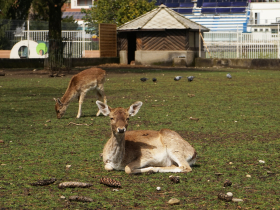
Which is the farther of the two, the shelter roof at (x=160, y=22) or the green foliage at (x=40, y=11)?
the shelter roof at (x=160, y=22)

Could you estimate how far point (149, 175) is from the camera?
227 inches

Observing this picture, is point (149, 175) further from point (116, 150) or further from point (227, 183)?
point (227, 183)

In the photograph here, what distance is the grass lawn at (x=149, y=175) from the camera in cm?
483

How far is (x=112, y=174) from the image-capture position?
5.80 meters

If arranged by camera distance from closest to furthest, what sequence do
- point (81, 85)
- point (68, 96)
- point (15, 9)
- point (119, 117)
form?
point (119, 117) → point (68, 96) → point (81, 85) → point (15, 9)

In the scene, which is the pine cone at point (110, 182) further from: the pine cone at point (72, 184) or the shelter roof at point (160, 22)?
the shelter roof at point (160, 22)

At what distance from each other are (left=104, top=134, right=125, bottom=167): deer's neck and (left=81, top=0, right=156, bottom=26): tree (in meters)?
39.1

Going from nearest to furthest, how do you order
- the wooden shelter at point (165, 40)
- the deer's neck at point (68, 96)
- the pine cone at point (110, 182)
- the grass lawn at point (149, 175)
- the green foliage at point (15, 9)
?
the grass lawn at point (149, 175) < the pine cone at point (110, 182) < the deer's neck at point (68, 96) < the wooden shelter at point (165, 40) < the green foliage at point (15, 9)

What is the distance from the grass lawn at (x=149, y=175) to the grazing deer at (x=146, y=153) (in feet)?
0.40

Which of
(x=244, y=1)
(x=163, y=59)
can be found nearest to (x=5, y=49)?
(x=163, y=59)

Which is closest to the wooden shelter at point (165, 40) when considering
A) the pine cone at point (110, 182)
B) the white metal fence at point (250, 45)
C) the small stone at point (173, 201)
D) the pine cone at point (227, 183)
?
the white metal fence at point (250, 45)

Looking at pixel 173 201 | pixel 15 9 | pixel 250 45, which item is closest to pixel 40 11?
pixel 15 9

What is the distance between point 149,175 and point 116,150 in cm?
48

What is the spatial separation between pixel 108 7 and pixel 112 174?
43.8 metres
